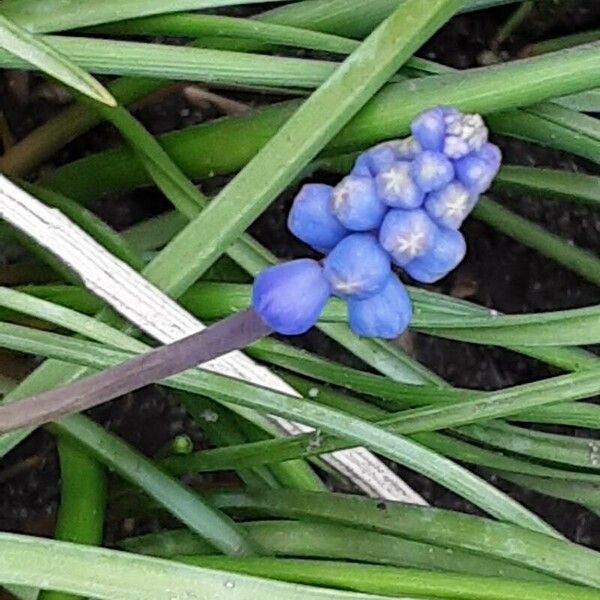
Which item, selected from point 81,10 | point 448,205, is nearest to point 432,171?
point 448,205

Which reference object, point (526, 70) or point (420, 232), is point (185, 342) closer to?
point (420, 232)

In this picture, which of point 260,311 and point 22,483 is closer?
point 260,311

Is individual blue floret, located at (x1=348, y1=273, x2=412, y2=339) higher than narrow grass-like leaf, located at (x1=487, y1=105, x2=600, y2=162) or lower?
lower

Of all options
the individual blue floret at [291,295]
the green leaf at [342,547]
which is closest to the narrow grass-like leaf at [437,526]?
the green leaf at [342,547]

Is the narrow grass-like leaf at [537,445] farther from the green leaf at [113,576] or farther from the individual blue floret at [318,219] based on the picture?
the individual blue floret at [318,219]

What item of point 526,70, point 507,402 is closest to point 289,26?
point 526,70

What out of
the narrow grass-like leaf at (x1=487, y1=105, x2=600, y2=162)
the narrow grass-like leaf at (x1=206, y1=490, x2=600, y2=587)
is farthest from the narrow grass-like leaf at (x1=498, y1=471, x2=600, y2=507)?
the narrow grass-like leaf at (x1=487, y1=105, x2=600, y2=162)

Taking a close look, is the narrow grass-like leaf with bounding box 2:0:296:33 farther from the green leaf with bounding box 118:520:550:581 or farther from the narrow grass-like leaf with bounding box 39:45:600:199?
the green leaf with bounding box 118:520:550:581
